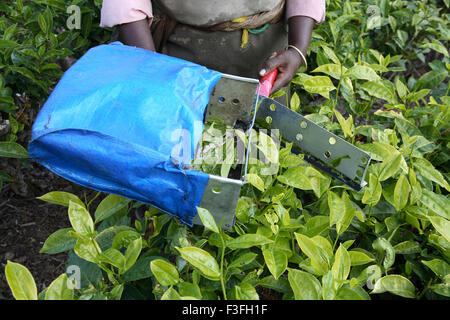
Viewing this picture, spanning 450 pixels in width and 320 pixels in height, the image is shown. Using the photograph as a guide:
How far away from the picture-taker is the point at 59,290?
72 cm

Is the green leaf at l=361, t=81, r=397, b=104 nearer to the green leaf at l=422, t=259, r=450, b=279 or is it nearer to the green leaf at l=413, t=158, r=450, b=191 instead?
the green leaf at l=413, t=158, r=450, b=191

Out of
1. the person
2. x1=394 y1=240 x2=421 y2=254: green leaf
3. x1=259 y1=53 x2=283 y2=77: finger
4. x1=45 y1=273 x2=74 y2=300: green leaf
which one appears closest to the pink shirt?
the person

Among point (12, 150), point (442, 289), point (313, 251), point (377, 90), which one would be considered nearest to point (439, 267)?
point (442, 289)

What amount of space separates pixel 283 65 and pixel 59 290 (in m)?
0.91

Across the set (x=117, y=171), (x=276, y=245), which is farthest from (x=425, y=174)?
(x=117, y=171)

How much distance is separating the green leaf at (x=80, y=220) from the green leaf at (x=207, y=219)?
225 millimetres

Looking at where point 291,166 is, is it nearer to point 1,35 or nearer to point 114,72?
point 114,72

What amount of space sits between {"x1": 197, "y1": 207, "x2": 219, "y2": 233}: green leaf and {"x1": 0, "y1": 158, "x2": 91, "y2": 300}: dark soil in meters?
0.82

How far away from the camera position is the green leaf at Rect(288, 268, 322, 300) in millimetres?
775

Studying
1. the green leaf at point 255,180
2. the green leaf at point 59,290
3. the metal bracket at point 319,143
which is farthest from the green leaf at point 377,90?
the green leaf at point 59,290

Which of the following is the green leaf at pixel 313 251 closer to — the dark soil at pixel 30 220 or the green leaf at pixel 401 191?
the green leaf at pixel 401 191

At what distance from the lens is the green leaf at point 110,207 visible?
942 mm

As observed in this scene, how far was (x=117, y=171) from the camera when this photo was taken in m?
0.81

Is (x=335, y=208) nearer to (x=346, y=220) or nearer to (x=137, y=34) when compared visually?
(x=346, y=220)
